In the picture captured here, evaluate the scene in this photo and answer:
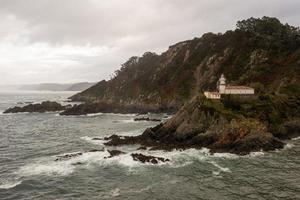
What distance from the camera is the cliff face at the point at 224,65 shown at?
11600 cm

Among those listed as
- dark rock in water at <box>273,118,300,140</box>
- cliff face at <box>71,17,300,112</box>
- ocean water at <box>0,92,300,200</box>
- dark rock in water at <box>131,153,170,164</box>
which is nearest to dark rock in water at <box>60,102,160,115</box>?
cliff face at <box>71,17,300,112</box>

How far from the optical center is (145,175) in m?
45.5

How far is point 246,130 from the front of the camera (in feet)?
196

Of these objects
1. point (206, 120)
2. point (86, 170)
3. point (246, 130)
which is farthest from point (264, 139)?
point (86, 170)

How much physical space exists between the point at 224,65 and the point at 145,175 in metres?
96.0

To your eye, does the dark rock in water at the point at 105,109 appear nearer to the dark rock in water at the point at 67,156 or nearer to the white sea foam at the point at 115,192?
the dark rock in water at the point at 67,156

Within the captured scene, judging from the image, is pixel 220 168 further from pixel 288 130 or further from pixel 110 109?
pixel 110 109

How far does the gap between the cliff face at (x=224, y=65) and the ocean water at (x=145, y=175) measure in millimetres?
52705

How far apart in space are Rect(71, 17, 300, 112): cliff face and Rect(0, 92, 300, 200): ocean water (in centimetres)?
5270

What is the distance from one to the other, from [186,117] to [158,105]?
60084 mm

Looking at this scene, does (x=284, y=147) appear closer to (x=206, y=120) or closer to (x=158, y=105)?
(x=206, y=120)

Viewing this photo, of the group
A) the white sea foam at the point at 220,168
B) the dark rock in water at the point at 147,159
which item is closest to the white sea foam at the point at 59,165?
the dark rock in water at the point at 147,159

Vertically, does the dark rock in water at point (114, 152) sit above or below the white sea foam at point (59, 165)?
above

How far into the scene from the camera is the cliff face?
A: 116000mm
